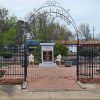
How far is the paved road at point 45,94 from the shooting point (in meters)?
14.0

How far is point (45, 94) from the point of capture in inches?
577

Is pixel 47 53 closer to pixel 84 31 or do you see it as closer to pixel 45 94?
pixel 45 94

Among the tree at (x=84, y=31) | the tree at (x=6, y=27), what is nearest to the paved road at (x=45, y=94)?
the tree at (x=6, y=27)

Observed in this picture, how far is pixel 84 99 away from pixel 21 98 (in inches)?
90.1

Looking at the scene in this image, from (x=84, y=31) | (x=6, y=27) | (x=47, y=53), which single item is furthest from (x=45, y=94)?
(x=84, y=31)

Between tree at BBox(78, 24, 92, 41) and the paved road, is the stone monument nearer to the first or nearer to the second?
the paved road

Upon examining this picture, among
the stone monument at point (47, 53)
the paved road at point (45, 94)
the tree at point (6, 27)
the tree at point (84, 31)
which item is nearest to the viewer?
the paved road at point (45, 94)

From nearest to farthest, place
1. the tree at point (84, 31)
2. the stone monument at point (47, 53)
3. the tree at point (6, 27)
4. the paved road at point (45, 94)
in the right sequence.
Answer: the paved road at point (45, 94)
the stone monument at point (47, 53)
the tree at point (6, 27)
the tree at point (84, 31)

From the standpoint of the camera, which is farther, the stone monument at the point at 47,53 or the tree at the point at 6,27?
the tree at the point at 6,27

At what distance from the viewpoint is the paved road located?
14012mm

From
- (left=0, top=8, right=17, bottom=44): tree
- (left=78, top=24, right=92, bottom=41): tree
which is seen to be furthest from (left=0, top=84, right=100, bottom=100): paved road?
(left=78, top=24, right=92, bottom=41): tree

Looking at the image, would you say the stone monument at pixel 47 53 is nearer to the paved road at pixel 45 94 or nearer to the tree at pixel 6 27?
the paved road at pixel 45 94

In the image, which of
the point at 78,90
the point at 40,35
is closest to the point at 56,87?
the point at 78,90

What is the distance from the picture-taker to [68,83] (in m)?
17.6
